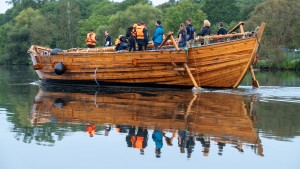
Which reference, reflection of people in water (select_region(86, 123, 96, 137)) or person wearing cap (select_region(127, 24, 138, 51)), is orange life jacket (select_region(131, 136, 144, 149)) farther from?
person wearing cap (select_region(127, 24, 138, 51))

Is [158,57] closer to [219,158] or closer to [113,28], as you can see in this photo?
[219,158]

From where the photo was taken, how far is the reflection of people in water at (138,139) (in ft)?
33.3

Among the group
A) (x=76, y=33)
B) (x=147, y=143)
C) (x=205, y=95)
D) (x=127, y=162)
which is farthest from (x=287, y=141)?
(x=76, y=33)

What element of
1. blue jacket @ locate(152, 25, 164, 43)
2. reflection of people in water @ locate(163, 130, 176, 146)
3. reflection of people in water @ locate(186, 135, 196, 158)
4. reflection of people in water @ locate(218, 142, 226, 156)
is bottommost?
reflection of people in water @ locate(218, 142, 226, 156)

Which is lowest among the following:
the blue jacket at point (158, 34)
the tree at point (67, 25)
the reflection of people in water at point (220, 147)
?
the reflection of people in water at point (220, 147)

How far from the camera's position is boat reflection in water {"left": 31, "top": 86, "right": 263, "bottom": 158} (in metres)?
10.6

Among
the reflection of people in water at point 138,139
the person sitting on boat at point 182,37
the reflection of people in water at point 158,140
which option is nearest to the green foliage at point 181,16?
the person sitting on boat at point 182,37

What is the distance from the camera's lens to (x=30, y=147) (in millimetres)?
9945

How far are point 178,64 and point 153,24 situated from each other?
41.1m

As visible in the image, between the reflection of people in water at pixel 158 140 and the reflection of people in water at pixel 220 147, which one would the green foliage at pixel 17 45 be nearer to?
the reflection of people in water at pixel 158 140

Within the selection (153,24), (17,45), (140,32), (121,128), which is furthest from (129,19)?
(121,128)

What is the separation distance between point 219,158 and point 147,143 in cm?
172

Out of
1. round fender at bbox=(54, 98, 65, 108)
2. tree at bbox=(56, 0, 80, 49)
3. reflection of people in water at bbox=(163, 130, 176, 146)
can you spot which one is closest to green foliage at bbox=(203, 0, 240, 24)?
tree at bbox=(56, 0, 80, 49)

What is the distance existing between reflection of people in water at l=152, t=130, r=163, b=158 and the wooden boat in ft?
31.8
